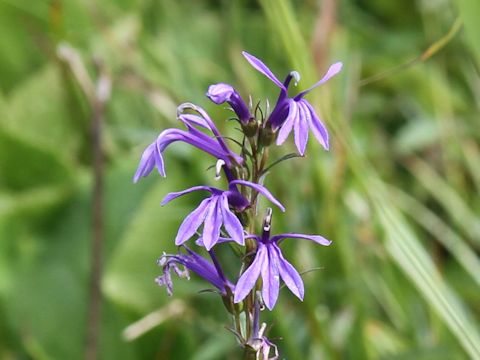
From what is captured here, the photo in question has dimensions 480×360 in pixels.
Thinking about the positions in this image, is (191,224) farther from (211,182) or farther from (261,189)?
(211,182)

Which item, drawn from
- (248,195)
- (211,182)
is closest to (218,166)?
(248,195)

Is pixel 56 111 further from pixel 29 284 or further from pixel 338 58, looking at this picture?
pixel 338 58

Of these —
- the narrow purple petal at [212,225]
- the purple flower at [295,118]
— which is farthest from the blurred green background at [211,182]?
the narrow purple petal at [212,225]

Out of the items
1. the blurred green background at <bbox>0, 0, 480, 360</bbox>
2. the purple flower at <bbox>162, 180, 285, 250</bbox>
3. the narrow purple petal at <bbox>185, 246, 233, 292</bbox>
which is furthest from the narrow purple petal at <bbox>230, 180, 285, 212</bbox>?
the blurred green background at <bbox>0, 0, 480, 360</bbox>

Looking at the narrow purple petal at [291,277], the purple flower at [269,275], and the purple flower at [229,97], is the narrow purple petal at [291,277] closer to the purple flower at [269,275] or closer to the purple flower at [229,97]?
the purple flower at [269,275]

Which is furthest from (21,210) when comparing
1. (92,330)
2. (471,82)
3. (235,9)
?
(471,82)

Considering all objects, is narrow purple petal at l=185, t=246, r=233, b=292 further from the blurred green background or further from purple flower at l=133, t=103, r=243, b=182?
the blurred green background
